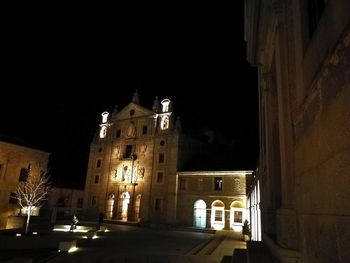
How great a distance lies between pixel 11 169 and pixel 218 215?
26760 millimetres

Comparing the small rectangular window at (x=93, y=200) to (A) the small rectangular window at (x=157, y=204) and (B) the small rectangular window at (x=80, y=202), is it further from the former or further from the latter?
(A) the small rectangular window at (x=157, y=204)

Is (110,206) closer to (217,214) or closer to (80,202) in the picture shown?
(80,202)

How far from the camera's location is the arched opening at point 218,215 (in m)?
32.7

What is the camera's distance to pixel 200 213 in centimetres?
3459

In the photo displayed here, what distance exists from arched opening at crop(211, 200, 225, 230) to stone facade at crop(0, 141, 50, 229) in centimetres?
2488

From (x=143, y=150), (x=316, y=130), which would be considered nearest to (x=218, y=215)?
(x=143, y=150)

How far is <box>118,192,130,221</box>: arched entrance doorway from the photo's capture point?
133 ft

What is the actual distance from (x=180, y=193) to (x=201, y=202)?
3088 mm

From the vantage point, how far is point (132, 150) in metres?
42.4

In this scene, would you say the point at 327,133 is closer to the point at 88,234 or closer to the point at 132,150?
the point at 88,234

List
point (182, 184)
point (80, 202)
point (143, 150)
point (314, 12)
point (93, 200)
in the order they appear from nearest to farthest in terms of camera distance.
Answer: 1. point (314, 12)
2. point (182, 184)
3. point (143, 150)
4. point (93, 200)
5. point (80, 202)

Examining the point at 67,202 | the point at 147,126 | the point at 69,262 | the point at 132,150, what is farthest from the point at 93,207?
the point at 69,262

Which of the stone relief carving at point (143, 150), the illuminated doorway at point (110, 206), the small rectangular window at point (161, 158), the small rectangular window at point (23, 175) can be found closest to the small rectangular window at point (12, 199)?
the small rectangular window at point (23, 175)

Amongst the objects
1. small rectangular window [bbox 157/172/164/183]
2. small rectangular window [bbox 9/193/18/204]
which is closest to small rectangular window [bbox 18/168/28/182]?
small rectangular window [bbox 9/193/18/204]
